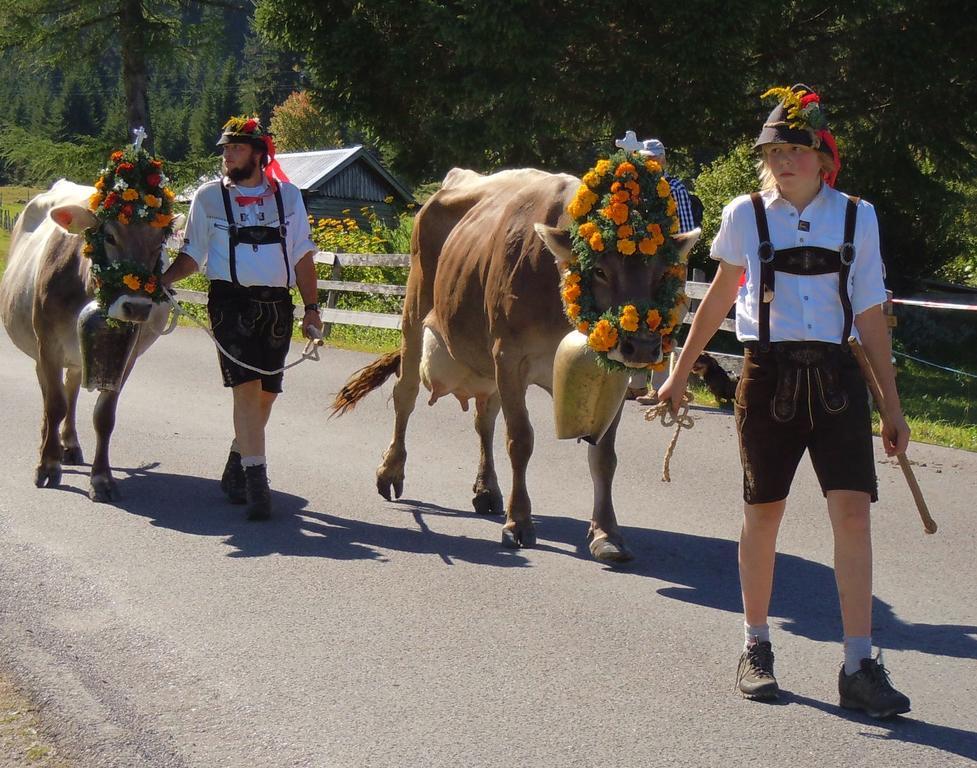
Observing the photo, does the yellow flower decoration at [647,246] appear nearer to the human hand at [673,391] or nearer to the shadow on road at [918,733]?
the human hand at [673,391]

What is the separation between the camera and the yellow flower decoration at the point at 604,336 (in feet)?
19.1

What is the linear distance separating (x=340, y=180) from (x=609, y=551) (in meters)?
44.2

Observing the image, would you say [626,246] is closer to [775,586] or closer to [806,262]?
[806,262]

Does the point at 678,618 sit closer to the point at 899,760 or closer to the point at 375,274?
the point at 899,760

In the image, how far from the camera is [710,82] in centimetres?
1661

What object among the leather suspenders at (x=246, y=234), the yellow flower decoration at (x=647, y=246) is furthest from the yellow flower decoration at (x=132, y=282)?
the yellow flower decoration at (x=647, y=246)

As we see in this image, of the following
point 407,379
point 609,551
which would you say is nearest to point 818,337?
point 609,551

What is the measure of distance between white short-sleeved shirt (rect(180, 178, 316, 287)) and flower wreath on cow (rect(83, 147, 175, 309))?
14.3 inches

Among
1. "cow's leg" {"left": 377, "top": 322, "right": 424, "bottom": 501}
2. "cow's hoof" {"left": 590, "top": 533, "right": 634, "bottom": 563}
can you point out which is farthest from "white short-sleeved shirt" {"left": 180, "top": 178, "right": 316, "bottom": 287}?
"cow's hoof" {"left": 590, "top": 533, "right": 634, "bottom": 563}

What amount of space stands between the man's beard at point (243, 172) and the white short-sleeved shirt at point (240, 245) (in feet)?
0.14

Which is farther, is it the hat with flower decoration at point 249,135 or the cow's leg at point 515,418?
the hat with flower decoration at point 249,135

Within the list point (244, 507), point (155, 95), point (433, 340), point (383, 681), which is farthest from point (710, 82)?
point (155, 95)

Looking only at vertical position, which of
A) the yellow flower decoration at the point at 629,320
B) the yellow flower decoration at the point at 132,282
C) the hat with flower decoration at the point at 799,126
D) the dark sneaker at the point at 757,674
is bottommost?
the dark sneaker at the point at 757,674

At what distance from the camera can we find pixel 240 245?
7.23 m
